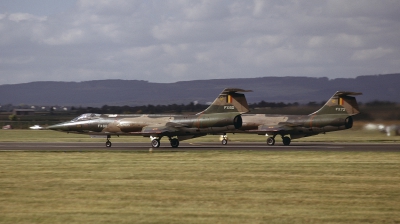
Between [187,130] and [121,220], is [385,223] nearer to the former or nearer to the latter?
[121,220]

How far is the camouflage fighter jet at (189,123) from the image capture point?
4000cm

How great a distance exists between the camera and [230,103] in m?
40.1

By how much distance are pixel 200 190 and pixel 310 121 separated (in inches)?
1117

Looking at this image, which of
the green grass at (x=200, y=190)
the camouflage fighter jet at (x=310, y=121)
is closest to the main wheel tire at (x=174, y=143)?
the camouflage fighter jet at (x=310, y=121)

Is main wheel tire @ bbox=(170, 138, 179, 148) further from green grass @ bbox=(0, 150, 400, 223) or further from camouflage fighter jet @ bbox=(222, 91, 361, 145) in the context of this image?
green grass @ bbox=(0, 150, 400, 223)

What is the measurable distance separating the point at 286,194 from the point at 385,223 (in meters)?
4.24

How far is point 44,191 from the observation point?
59.3 ft

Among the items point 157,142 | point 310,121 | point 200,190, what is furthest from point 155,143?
point 200,190

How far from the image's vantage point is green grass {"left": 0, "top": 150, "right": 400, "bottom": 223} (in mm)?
14492

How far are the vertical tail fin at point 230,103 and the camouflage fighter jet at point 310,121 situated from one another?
15.4ft

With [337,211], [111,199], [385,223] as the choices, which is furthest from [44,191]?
[385,223]

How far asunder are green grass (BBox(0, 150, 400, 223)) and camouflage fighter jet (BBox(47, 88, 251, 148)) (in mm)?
11546

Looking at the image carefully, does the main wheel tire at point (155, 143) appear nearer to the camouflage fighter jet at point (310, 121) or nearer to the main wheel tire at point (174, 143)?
the main wheel tire at point (174, 143)

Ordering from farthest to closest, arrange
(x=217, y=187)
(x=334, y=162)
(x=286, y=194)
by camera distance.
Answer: (x=334, y=162) → (x=217, y=187) → (x=286, y=194)
